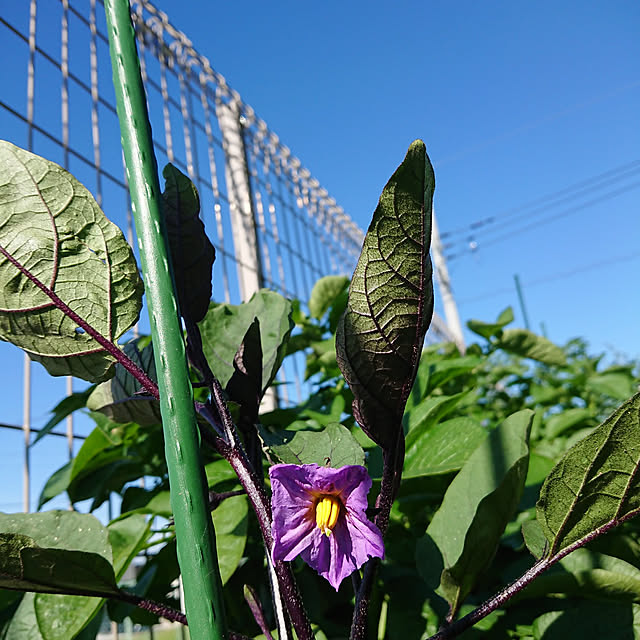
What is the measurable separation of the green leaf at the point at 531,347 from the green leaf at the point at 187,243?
715 millimetres

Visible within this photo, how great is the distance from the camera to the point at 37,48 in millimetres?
930

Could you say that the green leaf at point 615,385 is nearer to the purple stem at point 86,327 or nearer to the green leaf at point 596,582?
the green leaf at point 596,582

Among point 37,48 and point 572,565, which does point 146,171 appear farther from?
point 37,48

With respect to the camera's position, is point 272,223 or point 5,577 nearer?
point 5,577

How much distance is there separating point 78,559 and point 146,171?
21 cm

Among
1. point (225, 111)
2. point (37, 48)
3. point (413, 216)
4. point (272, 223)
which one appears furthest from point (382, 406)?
point (272, 223)

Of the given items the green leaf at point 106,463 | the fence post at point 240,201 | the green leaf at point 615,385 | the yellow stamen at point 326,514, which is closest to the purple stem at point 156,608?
the yellow stamen at point 326,514

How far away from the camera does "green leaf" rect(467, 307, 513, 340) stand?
1.04 metres

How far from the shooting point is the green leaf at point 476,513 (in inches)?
14.8

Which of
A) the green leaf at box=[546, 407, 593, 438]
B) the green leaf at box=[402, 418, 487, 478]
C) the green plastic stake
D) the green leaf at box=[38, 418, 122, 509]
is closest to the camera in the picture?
the green plastic stake

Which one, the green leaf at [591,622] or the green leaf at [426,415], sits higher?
the green leaf at [426,415]

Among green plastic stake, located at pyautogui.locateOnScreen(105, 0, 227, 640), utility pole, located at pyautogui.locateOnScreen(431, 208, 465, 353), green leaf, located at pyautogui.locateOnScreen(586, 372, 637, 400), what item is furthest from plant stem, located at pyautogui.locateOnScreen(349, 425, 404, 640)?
utility pole, located at pyautogui.locateOnScreen(431, 208, 465, 353)

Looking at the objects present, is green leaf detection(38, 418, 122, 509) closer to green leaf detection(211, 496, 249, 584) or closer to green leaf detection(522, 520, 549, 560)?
green leaf detection(211, 496, 249, 584)

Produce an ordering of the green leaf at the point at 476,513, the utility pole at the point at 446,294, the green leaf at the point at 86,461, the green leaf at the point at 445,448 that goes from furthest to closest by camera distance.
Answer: the utility pole at the point at 446,294 < the green leaf at the point at 86,461 < the green leaf at the point at 445,448 < the green leaf at the point at 476,513
